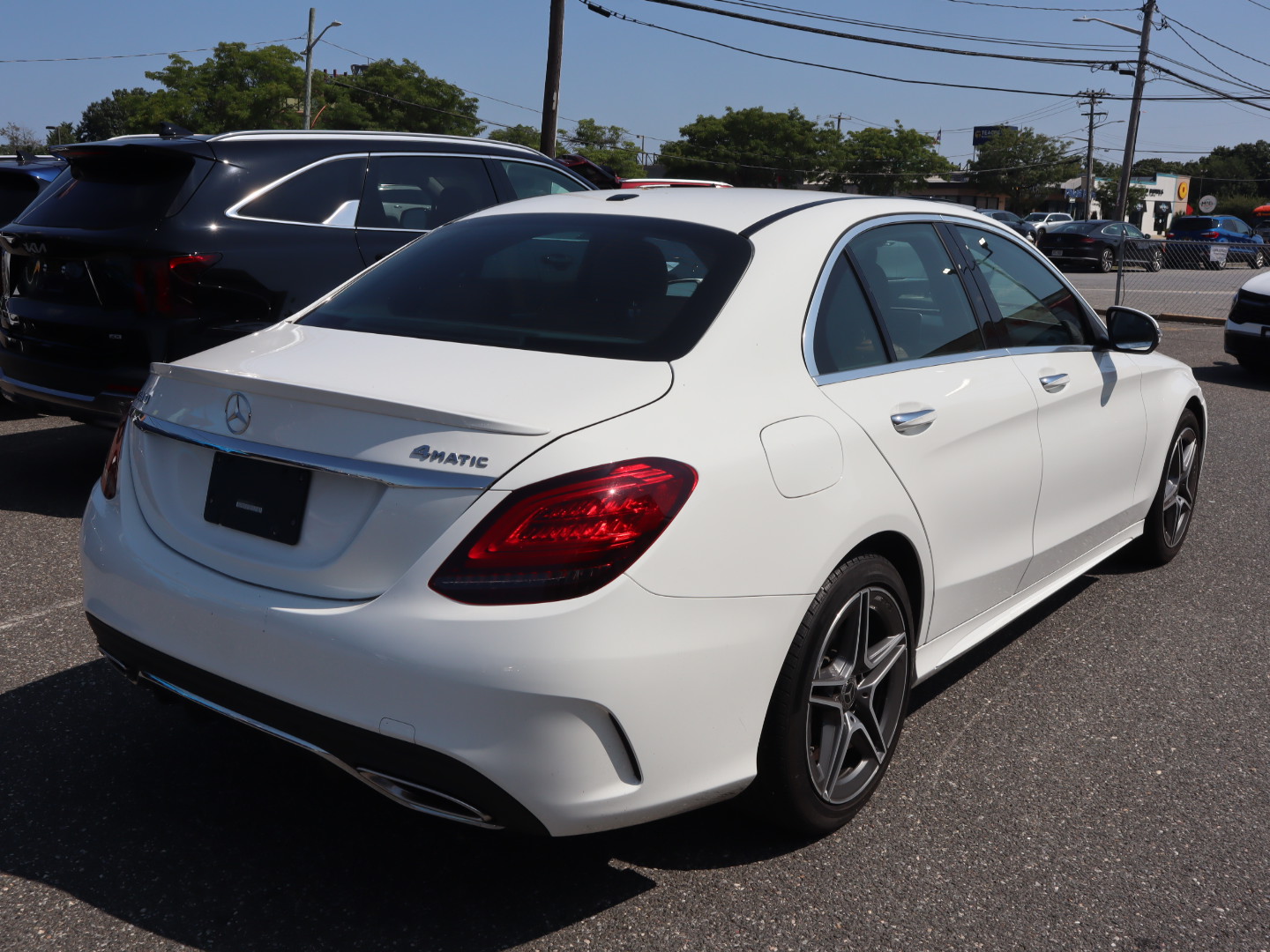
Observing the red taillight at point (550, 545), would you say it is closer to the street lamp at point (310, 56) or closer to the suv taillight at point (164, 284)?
the suv taillight at point (164, 284)

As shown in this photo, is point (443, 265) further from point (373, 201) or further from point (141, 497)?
point (373, 201)

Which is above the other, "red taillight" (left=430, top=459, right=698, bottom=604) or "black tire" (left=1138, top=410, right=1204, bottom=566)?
"red taillight" (left=430, top=459, right=698, bottom=604)

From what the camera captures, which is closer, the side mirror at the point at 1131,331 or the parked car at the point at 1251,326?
the side mirror at the point at 1131,331

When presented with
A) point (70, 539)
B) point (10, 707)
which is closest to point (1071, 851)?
point (10, 707)

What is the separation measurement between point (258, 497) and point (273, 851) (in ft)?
2.97

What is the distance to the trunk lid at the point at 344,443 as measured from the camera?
2.31 meters

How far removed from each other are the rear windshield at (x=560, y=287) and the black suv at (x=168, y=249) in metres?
2.41

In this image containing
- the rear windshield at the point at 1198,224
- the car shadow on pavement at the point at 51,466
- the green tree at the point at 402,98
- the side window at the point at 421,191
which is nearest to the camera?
the car shadow on pavement at the point at 51,466

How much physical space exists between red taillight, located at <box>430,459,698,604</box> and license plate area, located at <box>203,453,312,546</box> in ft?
1.34

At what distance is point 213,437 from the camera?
2.61m

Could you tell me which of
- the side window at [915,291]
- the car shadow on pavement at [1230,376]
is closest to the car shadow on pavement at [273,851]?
the side window at [915,291]

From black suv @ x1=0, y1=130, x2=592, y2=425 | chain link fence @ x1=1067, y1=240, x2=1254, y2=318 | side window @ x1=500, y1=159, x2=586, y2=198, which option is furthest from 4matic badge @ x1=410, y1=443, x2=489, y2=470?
chain link fence @ x1=1067, y1=240, x2=1254, y2=318

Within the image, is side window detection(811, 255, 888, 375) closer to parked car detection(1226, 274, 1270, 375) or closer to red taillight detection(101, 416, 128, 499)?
red taillight detection(101, 416, 128, 499)

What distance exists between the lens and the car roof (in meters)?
→ 3.25
